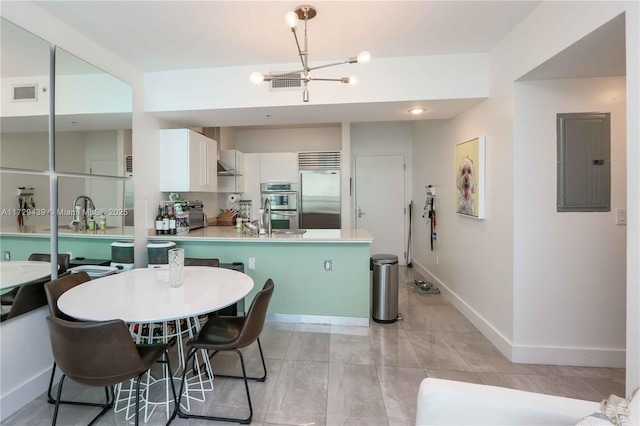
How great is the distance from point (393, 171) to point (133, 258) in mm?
4387

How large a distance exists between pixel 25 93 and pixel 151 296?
1602 millimetres

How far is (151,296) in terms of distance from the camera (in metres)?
1.66

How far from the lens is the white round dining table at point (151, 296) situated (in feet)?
4.63

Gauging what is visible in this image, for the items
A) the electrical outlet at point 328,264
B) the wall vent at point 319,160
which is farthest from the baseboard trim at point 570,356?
the wall vent at point 319,160

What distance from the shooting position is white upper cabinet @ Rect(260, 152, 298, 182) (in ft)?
16.2

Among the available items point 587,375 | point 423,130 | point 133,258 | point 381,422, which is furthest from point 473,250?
point 133,258

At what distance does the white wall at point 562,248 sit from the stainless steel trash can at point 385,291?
3.58 ft

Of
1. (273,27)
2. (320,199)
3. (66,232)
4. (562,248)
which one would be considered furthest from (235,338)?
(320,199)

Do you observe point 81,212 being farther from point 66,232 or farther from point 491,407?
point 491,407

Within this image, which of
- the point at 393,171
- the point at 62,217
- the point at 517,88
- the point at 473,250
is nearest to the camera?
the point at 62,217

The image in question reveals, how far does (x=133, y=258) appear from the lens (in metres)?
2.71

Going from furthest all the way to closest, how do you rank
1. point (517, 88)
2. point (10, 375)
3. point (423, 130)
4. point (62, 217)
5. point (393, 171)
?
1. point (393, 171)
2. point (423, 130)
3. point (517, 88)
4. point (62, 217)
5. point (10, 375)

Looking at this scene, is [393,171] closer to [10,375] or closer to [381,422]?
[381,422]

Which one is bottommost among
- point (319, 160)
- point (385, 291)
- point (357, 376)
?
point (357, 376)
